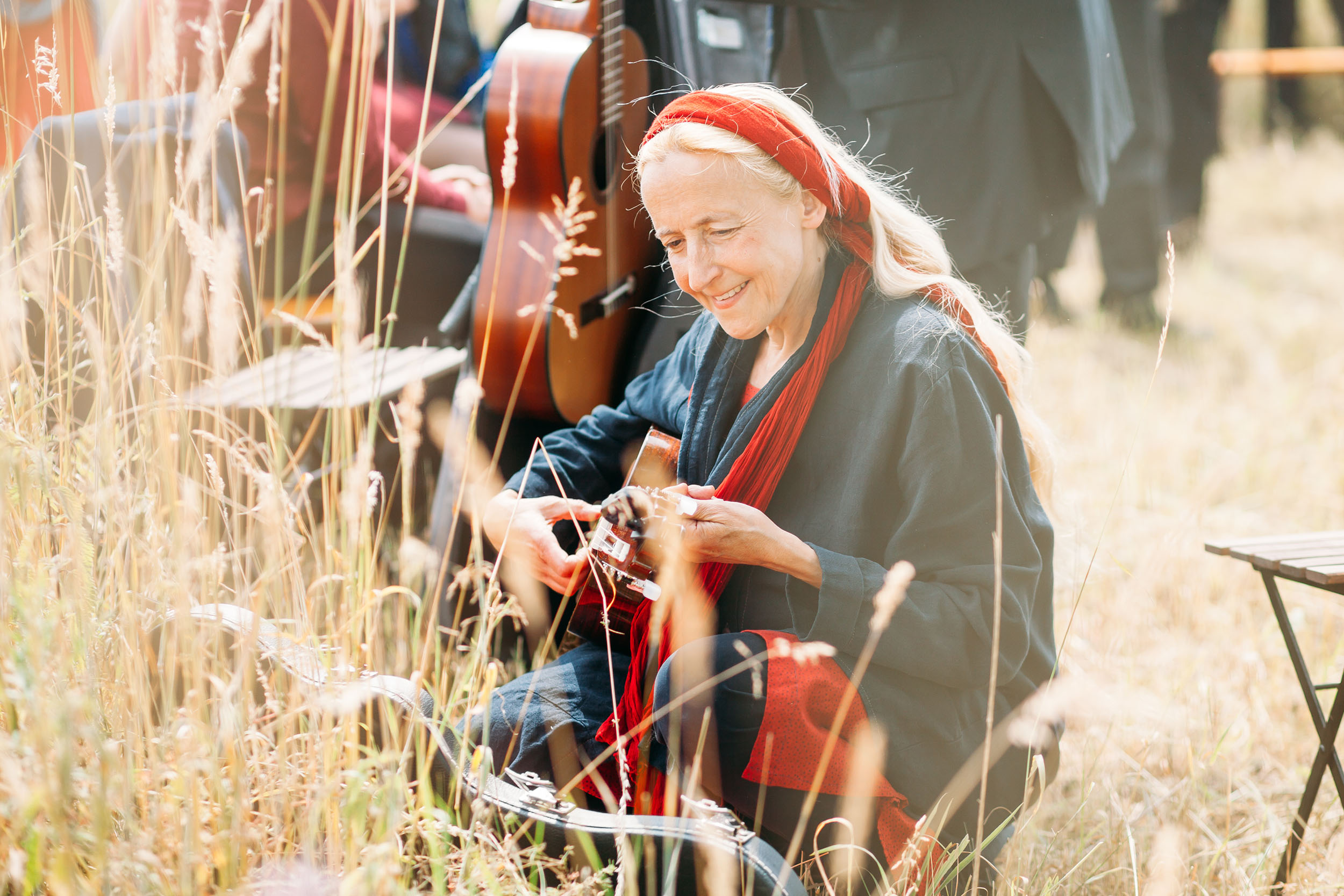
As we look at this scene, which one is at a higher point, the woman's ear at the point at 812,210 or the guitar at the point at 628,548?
the woman's ear at the point at 812,210

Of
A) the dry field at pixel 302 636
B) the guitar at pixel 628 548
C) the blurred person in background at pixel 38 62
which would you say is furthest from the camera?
the blurred person in background at pixel 38 62

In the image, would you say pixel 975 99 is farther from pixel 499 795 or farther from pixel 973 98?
pixel 499 795

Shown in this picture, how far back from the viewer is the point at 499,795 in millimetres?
1337

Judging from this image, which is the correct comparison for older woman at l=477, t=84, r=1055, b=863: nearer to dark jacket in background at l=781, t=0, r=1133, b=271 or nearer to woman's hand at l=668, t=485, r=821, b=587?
woman's hand at l=668, t=485, r=821, b=587

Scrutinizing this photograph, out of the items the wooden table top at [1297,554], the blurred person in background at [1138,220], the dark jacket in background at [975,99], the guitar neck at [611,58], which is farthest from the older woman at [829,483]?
the blurred person in background at [1138,220]

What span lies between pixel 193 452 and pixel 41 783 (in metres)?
0.79

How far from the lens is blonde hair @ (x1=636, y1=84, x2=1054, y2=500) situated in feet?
4.33

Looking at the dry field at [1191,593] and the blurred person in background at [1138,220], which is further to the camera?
the blurred person in background at [1138,220]

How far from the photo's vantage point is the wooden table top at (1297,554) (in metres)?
1.51

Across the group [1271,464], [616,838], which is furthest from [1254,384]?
[616,838]

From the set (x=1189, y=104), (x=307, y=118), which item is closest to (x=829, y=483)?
(x=307, y=118)

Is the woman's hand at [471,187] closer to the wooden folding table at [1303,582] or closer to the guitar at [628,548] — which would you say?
the guitar at [628,548]

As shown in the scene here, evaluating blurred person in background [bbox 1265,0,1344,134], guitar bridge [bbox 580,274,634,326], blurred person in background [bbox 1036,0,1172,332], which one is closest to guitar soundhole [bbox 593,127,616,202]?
guitar bridge [bbox 580,274,634,326]

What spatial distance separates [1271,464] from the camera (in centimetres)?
356
